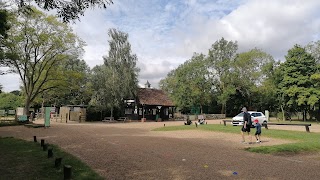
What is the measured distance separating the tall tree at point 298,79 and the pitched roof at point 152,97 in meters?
18.0

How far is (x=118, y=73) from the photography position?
135 ft

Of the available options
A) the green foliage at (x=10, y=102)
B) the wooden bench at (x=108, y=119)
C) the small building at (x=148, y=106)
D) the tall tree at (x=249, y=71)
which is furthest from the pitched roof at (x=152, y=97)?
the green foliage at (x=10, y=102)

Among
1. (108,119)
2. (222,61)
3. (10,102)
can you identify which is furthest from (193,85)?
(10,102)

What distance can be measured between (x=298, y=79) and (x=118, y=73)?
26.4 m

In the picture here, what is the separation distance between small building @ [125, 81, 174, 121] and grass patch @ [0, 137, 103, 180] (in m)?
31.5

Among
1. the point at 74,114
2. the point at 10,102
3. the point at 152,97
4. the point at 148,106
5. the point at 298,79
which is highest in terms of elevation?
the point at 298,79

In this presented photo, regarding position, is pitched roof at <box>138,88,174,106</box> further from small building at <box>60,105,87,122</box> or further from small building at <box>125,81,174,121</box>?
small building at <box>60,105,87,122</box>

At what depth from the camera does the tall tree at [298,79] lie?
41.1 m

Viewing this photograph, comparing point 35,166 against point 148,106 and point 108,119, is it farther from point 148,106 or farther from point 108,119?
point 148,106

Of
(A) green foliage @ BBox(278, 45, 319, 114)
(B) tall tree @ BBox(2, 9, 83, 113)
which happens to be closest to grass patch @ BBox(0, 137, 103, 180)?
(B) tall tree @ BBox(2, 9, 83, 113)

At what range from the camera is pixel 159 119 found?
42688 mm

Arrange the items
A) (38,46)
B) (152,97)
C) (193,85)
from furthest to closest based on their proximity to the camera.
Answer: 1. (193,85)
2. (152,97)
3. (38,46)

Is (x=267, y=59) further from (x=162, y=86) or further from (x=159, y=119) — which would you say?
(x=162, y=86)

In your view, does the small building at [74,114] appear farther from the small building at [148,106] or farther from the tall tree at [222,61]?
the tall tree at [222,61]
